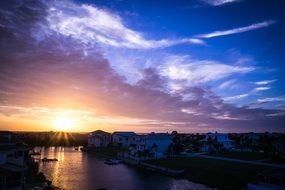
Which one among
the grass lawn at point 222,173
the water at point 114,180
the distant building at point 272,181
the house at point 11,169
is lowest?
the water at point 114,180

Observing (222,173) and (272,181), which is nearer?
(272,181)

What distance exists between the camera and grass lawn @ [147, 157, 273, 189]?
47.9 metres

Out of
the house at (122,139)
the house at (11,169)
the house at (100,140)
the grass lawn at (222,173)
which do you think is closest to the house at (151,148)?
the grass lawn at (222,173)

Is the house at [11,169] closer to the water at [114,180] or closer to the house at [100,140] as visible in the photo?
the water at [114,180]

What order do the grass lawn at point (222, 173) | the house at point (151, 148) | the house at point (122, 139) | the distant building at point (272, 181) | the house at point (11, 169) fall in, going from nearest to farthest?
1. the house at point (11, 169)
2. the distant building at point (272, 181)
3. the grass lawn at point (222, 173)
4. the house at point (151, 148)
5. the house at point (122, 139)

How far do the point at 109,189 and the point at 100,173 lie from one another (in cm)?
1691

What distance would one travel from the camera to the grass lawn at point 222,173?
47875 millimetres

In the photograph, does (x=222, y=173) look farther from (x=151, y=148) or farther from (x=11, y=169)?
(x=151, y=148)

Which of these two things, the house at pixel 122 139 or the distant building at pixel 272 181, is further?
the house at pixel 122 139

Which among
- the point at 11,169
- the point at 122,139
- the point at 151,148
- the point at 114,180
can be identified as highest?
the point at 122,139

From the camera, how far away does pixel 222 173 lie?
175 ft

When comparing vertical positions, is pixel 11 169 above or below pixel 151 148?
above

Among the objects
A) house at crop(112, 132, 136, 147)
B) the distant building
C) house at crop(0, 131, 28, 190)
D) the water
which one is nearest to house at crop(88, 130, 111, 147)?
house at crop(112, 132, 136, 147)

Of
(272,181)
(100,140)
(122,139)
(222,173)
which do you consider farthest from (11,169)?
(100,140)
